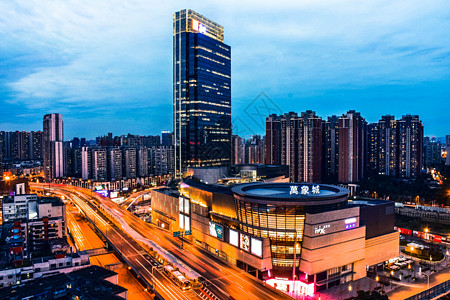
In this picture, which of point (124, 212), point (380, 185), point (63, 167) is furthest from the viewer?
point (63, 167)

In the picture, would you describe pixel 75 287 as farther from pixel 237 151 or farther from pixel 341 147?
pixel 237 151

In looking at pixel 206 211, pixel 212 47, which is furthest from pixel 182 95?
pixel 206 211

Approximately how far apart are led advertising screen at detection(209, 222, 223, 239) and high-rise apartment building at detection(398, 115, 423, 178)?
3847 inches

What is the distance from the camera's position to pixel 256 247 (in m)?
44.1

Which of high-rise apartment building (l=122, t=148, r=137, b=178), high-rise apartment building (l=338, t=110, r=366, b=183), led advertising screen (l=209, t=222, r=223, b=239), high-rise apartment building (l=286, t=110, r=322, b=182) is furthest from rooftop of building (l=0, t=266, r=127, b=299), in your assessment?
high-rise apartment building (l=122, t=148, r=137, b=178)

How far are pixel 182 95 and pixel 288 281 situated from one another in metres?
65.0

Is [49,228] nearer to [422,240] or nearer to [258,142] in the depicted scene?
[422,240]

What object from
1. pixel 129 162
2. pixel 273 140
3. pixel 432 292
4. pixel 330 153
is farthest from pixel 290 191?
pixel 129 162

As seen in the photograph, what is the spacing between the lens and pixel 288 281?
4381cm

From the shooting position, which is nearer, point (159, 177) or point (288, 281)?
point (288, 281)

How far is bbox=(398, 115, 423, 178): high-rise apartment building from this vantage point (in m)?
117

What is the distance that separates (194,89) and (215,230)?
173 ft

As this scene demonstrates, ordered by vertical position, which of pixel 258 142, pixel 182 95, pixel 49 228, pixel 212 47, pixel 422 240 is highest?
pixel 212 47

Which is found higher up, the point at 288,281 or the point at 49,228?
the point at 49,228
